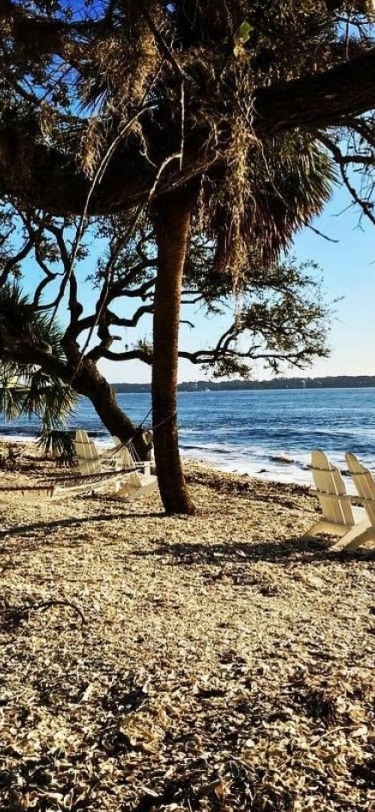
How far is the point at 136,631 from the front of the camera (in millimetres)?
3334

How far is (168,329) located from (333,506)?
89.1 inches

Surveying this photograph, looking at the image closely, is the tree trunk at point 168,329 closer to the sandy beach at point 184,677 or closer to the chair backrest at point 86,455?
the sandy beach at point 184,677

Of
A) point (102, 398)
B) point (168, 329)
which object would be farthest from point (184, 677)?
point (102, 398)

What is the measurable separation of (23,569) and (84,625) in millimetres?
1243

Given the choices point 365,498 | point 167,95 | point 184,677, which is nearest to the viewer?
point 184,677

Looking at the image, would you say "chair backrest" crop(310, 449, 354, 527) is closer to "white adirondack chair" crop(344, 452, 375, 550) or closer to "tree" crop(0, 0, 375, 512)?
"white adirondack chair" crop(344, 452, 375, 550)

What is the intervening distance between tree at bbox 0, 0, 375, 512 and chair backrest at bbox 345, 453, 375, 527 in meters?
1.99

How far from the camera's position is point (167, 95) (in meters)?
3.77

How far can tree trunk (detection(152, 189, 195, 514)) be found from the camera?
624 cm

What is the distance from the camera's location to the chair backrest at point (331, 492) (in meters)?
6.06

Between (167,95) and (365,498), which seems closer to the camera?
(167,95)

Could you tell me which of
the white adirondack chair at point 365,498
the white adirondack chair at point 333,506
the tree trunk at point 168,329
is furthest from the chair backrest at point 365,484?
the tree trunk at point 168,329

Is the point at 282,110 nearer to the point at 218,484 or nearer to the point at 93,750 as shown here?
the point at 93,750

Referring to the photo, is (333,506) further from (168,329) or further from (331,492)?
(168,329)
